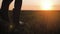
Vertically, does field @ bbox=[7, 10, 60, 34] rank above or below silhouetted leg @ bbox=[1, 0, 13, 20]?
below

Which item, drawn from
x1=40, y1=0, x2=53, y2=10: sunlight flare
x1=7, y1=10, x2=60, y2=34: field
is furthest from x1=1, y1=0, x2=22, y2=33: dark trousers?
x1=40, y1=0, x2=53, y2=10: sunlight flare

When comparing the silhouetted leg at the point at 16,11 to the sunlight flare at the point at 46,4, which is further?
the sunlight flare at the point at 46,4

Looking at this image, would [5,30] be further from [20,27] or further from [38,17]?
[38,17]

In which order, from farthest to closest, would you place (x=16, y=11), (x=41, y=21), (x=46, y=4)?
1. (x=46, y=4)
2. (x=41, y=21)
3. (x=16, y=11)

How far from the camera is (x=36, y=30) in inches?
70.6

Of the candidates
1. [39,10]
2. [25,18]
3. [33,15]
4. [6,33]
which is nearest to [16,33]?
[6,33]

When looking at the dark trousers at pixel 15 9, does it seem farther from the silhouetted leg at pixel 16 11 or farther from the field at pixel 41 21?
the field at pixel 41 21

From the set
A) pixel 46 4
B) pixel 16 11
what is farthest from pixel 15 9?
pixel 46 4

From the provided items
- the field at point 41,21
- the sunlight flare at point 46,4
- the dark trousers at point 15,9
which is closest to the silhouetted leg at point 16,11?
the dark trousers at point 15,9

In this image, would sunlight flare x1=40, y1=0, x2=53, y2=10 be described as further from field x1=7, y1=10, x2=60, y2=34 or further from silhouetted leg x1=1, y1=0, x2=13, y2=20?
silhouetted leg x1=1, y1=0, x2=13, y2=20

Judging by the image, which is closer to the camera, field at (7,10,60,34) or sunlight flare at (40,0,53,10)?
field at (7,10,60,34)

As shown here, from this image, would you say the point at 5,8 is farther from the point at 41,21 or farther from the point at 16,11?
the point at 41,21

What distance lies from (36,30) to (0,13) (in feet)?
1.48

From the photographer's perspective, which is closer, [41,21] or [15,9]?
[15,9]
